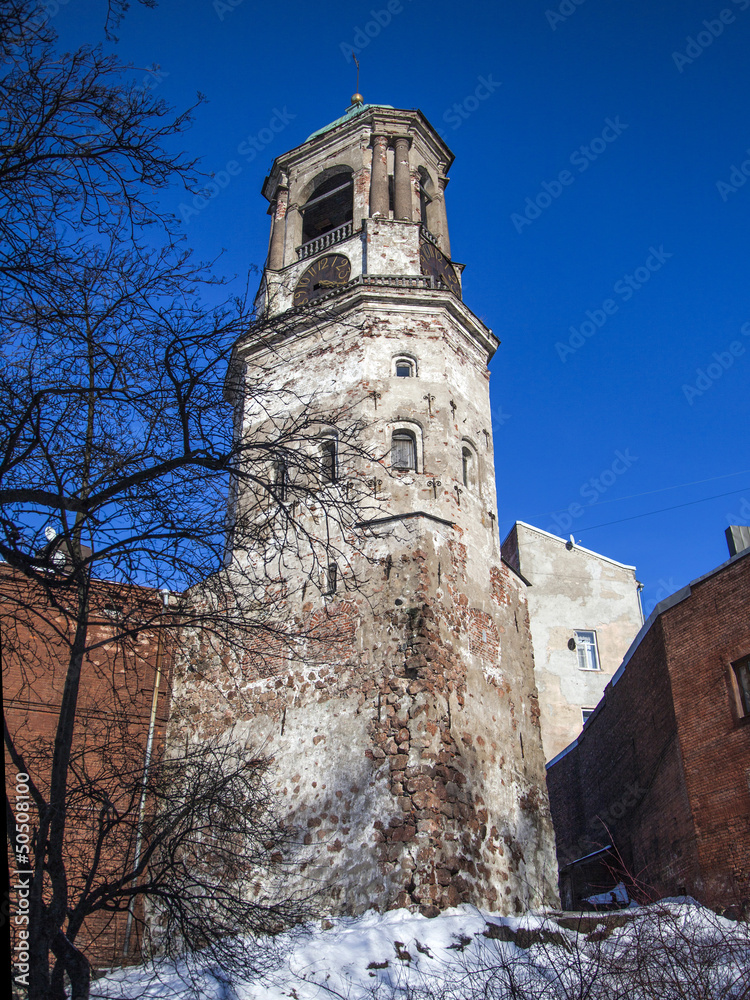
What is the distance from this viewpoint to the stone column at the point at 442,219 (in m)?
24.4

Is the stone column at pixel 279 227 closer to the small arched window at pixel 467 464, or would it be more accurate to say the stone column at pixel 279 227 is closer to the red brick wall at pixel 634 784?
the small arched window at pixel 467 464

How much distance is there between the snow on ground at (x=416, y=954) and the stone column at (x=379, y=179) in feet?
55.9

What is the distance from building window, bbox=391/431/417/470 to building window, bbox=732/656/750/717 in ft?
23.9

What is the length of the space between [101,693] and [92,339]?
1104cm

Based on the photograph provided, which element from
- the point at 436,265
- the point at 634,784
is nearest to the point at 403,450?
the point at 436,265

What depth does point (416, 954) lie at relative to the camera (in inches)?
467

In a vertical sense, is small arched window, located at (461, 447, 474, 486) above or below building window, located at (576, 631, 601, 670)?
above

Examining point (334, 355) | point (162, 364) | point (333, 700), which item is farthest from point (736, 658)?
point (162, 364)

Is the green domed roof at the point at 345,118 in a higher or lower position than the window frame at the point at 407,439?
higher

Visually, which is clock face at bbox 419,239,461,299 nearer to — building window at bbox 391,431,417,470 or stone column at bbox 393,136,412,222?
stone column at bbox 393,136,412,222

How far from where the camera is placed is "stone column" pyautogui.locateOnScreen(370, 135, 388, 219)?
23.2 m

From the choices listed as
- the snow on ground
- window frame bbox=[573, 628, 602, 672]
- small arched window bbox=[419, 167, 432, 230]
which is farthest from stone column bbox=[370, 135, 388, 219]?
the snow on ground

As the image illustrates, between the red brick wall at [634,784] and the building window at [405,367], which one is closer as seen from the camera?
the red brick wall at [634,784]

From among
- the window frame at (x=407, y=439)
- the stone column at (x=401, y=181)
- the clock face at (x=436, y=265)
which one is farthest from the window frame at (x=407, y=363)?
A: the stone column at (x=401, y=181)
